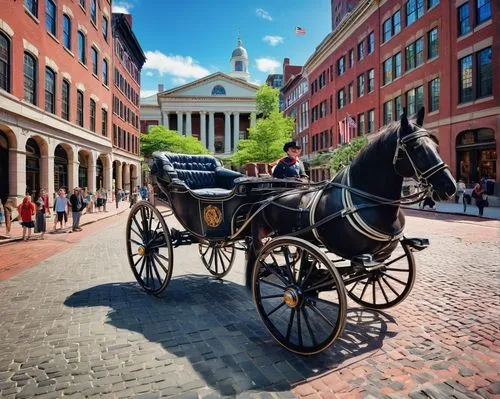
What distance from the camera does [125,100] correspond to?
39594mm

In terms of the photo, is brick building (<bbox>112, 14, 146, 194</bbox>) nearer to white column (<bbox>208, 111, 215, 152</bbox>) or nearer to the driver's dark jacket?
white column (<bbox>208, 111, 215, 152</bbox>)

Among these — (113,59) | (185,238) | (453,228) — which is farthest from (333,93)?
(185,238)

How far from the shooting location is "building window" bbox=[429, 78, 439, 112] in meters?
24.2

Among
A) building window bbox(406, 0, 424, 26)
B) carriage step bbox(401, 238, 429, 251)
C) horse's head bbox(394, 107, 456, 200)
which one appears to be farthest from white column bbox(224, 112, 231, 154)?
horse's head bbox(394, 107, 456, 200)

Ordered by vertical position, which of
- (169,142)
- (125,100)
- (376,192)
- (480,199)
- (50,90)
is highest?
(125,100)

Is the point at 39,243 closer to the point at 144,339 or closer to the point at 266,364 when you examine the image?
the point at 144,339

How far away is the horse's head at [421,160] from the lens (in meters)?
2.89

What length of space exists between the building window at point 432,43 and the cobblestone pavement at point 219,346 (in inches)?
912

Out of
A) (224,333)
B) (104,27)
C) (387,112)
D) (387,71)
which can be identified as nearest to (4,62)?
(104,27)

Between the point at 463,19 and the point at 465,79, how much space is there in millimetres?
3710

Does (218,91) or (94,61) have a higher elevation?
(218,91)

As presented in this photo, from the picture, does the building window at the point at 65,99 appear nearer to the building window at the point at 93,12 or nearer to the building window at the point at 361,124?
the building window at the point at 93,12

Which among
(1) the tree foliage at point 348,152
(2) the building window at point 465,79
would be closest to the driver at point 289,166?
(1) the tree foliage at point 348,152

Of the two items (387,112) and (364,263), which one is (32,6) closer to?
(364,263)
